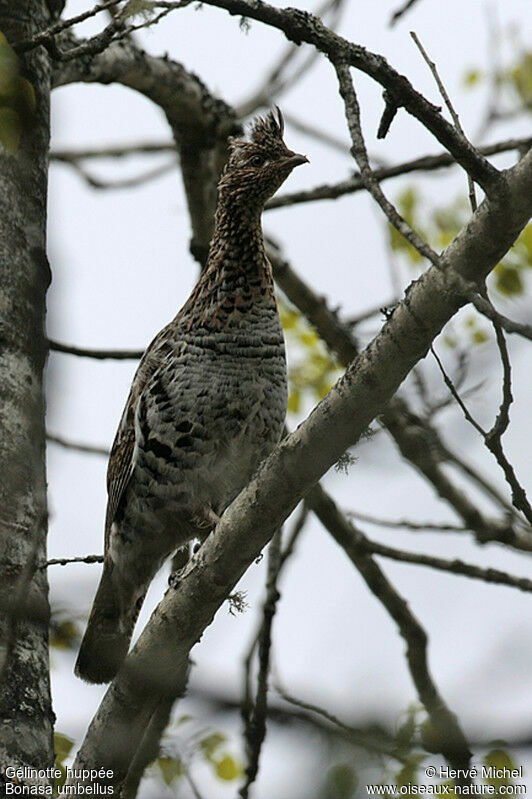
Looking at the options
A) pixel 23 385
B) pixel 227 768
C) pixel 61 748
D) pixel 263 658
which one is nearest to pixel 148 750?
pixel 61 748

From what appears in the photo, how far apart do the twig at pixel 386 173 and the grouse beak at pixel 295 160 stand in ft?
0.79

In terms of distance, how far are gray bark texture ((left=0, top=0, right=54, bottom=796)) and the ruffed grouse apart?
902 millimetres

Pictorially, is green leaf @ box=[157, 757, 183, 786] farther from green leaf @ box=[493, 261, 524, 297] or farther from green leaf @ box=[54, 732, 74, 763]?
green leaf @ box=[493, 261, 524, 297]

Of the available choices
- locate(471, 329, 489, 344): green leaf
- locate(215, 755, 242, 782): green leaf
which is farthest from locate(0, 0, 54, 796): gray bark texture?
locate(471, 329, 489, 344): green leaf

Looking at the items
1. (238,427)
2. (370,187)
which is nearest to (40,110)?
(238,427)

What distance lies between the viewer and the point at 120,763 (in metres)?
3.65

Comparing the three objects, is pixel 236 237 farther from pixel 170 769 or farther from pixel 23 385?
pixel 170 769

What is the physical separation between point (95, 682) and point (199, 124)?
3.22 metres

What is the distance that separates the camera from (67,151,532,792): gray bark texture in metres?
2.88

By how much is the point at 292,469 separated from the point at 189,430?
177cm

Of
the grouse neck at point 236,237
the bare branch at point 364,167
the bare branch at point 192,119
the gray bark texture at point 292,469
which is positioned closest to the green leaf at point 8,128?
the bare branch at point 364,167

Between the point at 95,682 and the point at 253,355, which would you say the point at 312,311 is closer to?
the point at 253,355

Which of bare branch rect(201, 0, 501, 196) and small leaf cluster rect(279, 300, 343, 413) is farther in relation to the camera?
small leaf cluster rect(279, 300, 343, 413)

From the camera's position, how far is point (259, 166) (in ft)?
19.4
